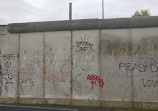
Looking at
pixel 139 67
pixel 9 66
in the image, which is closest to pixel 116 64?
pixel 139 67

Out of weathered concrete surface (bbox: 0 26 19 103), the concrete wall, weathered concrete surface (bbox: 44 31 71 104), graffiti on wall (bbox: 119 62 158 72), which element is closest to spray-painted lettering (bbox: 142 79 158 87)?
the concrete wall

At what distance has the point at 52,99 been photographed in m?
6.74

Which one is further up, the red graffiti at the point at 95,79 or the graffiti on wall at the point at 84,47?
the graffiti on wall at the point at 84,47

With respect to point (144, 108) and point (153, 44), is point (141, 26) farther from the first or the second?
point (144, 108)

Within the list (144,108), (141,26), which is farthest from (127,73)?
(141,26)

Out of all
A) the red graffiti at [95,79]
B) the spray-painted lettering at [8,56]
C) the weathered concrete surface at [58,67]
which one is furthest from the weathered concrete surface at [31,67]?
the red graffiti at [95,79]

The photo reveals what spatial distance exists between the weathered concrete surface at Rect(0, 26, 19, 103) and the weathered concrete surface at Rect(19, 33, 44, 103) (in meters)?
0.26

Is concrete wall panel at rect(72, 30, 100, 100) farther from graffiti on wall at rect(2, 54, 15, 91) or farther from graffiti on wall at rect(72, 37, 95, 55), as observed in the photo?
graffiti on wall at rect(2, 54, 15, 91)

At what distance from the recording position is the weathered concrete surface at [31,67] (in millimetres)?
6898

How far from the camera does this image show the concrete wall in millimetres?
6145

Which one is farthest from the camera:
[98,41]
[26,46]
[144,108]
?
[26,46]

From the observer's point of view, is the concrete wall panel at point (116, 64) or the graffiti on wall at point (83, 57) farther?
the graffiti on wall at point (83, 57)

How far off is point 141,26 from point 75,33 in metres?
2.41

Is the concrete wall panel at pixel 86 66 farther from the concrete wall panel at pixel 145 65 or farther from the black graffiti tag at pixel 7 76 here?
the black graffiti tag at pixel 7 76
